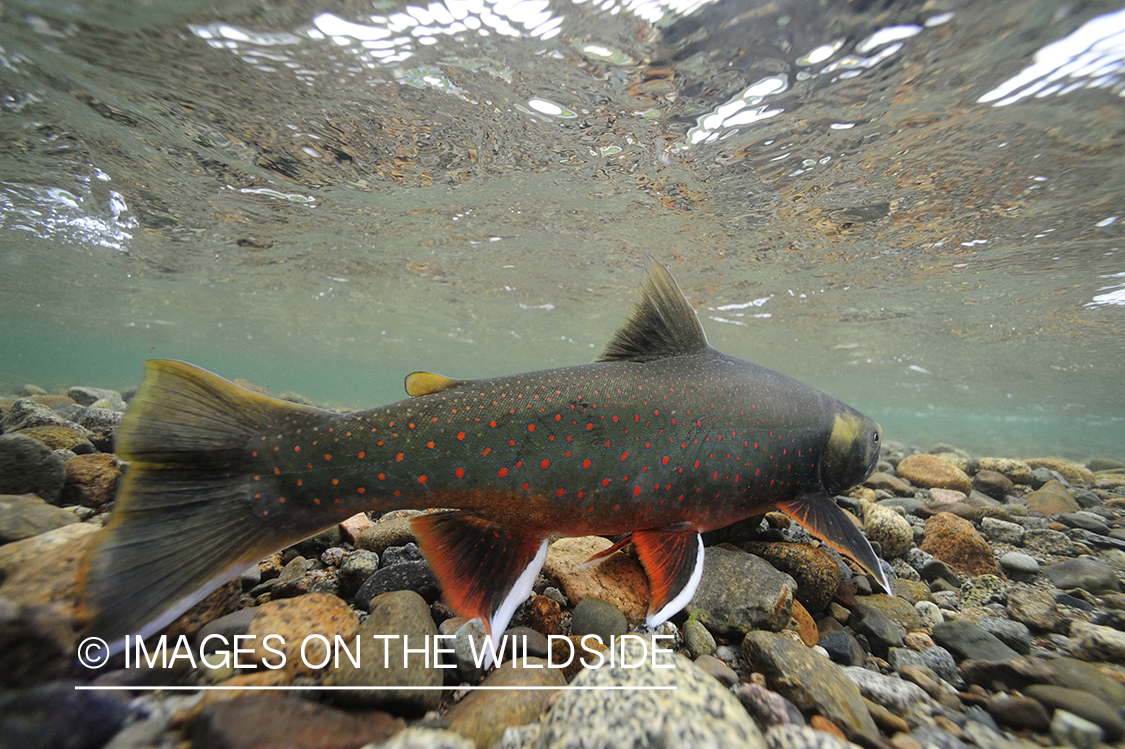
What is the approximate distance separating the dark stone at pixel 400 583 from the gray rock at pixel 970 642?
2.88 meters

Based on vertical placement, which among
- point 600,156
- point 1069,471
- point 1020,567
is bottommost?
point 1069,471

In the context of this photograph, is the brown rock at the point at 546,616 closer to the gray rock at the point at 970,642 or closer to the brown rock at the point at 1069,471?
the gray rock at the point at 970,642

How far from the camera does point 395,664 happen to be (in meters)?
1.66

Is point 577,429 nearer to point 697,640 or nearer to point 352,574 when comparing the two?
point 697,640

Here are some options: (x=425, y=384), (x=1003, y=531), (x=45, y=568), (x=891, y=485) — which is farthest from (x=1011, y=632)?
(x=45, y=568)

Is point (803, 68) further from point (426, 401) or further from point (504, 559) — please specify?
point (504, 559)

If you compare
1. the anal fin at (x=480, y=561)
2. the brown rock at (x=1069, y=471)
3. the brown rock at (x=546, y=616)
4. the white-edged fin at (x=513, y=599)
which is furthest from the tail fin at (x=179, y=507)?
the brown rock at (x=1069, y=471)

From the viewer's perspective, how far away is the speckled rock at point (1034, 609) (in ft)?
8.01

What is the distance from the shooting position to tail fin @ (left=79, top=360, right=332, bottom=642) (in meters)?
1.44

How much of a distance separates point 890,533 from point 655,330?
2.69 metres

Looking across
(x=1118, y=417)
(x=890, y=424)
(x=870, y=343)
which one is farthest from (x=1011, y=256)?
(x=890, y=424)

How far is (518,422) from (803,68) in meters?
6.11

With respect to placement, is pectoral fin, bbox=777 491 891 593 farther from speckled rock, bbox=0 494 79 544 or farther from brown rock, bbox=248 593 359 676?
speckled rock, bbox=0 494 79 544

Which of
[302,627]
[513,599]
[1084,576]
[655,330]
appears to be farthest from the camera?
[1084,576]
